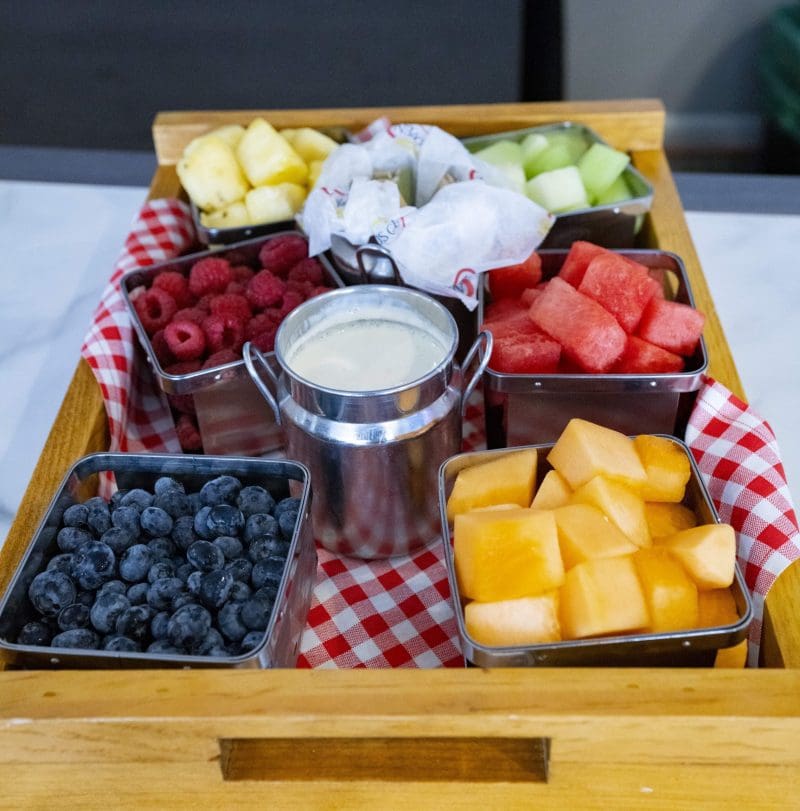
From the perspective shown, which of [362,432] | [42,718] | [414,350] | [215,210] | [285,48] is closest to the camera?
[42,718]

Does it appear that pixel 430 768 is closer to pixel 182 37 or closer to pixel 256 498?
pixel 256 498

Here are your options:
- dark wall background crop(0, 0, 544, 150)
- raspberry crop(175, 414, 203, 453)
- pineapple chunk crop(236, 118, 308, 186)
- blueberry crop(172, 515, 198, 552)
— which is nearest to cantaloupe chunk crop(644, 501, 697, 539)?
A: blueberry crop(172, 515, 198, 552)

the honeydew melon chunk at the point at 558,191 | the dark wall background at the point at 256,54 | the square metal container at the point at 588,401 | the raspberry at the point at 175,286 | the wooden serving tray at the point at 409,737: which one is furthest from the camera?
the dark wall background at the point at 256,54

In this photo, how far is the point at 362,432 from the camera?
948 mm

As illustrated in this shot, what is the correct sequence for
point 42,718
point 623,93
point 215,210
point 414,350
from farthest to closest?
point 623,93
point 215,210
point 414,350
point 42,718

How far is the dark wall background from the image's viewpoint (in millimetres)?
2666

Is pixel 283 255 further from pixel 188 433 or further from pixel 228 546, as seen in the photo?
pixel 228 546

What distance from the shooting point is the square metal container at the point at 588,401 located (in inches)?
41.4

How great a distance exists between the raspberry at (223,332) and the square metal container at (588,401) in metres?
0.33

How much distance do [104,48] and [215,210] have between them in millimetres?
1710

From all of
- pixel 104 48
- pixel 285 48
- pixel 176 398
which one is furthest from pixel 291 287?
pixel 104 48

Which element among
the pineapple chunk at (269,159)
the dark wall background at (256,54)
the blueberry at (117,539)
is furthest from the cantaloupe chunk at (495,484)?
the dark wall background at (256,54)

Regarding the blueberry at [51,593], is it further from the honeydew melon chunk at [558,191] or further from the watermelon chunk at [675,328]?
the honeydew melon chunk at [558,191]

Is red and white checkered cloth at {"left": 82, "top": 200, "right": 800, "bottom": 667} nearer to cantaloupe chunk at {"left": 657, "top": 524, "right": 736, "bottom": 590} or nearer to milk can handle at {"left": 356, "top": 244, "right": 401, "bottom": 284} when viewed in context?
cantaloupe chunk at {"left": 657, "top": 524, "right": 736, "bottom": 590}
